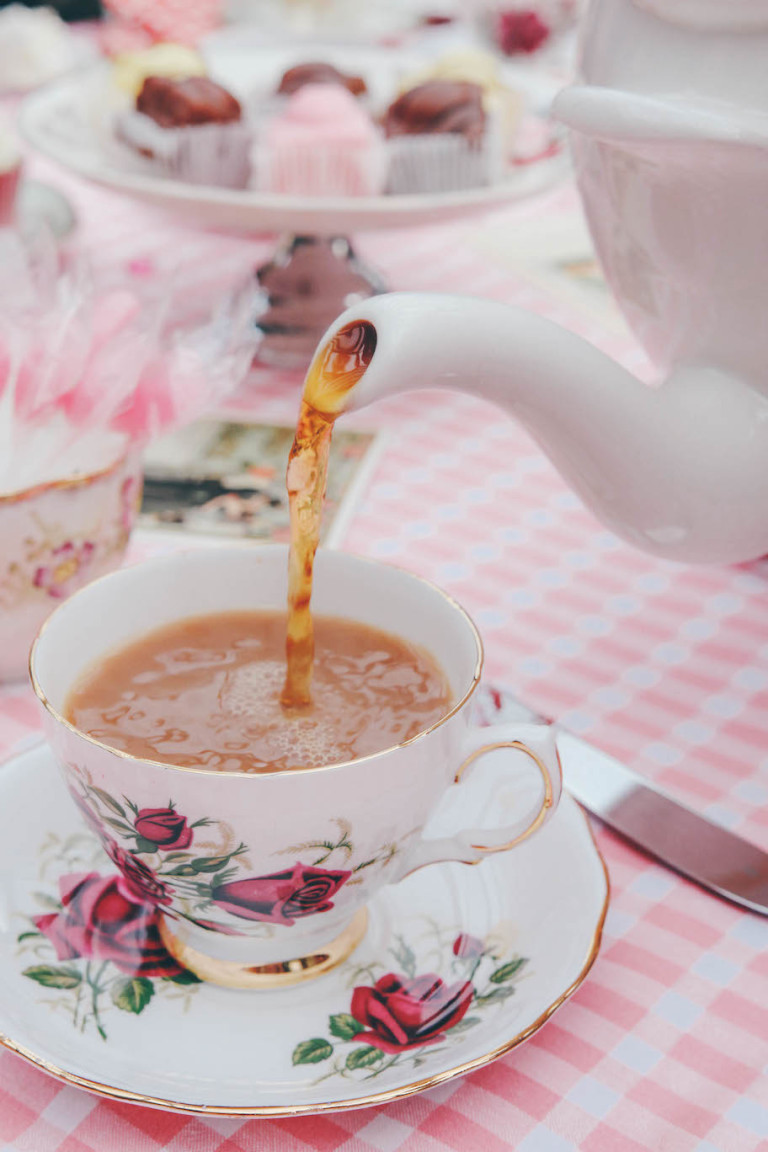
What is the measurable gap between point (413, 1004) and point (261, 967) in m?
0.06

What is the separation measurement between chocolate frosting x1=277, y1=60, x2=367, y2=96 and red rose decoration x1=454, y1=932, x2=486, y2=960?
0.97m

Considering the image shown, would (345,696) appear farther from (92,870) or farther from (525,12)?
(525,12)

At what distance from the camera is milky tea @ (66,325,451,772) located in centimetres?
48

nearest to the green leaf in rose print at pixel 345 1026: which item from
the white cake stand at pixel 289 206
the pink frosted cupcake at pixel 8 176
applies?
the white cake stand at pixel 289 206

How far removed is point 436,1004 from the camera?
0.48m

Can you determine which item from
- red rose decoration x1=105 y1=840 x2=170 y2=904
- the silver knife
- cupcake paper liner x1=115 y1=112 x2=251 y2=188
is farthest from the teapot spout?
cupcake paper liner x1=115 y1=112 x2=251 y2=188

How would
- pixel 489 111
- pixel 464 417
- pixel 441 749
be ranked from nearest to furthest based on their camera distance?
pixel 441 749
pixel 464 417
pixel 489 111

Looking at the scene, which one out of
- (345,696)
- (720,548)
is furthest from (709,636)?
(345,696)

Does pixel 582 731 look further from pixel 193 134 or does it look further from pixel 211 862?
pixel 193 134

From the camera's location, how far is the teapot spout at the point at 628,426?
49 cm

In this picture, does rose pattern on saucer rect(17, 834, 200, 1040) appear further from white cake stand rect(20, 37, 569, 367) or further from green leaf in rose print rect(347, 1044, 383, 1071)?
white cake stand rect(20, 37, 569, 367)

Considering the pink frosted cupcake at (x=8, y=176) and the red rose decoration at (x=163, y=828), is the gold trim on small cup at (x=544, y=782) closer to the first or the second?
the red rose decoration at (x=163, y=828)

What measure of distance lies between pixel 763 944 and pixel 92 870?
30cm

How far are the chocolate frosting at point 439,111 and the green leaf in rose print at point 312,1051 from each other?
881 millimetres
